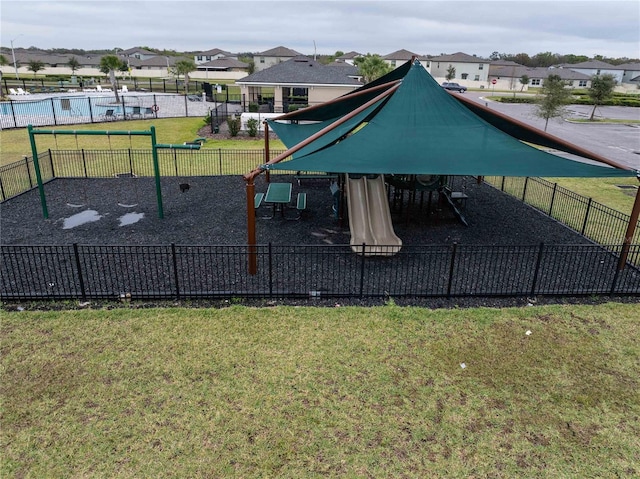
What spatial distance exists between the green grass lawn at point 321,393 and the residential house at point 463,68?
9472cm

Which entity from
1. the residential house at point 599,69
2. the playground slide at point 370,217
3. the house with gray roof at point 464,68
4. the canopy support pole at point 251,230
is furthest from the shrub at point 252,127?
the residential house at point 599,69

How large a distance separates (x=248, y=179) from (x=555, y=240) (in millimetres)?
8619

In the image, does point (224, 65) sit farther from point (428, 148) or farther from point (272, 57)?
point (428, 148)

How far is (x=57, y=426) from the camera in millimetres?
5969

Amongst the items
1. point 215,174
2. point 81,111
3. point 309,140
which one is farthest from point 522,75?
point 309,140

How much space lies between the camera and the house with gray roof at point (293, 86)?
3772 centimetres

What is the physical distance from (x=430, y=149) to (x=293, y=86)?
95.9ft

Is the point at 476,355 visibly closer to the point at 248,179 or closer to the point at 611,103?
the point at 248,179

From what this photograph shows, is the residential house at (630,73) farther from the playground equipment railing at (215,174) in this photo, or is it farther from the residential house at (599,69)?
the playground equipment railing at (215,174)

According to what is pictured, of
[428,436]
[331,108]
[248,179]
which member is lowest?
[428,436]

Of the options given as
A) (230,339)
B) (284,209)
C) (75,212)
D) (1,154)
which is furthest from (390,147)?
(1,154)

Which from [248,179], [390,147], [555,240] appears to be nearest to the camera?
[248,179]

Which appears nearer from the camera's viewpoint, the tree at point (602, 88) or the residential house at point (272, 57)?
the tree at point (602, 88)

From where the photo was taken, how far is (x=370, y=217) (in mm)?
12711
